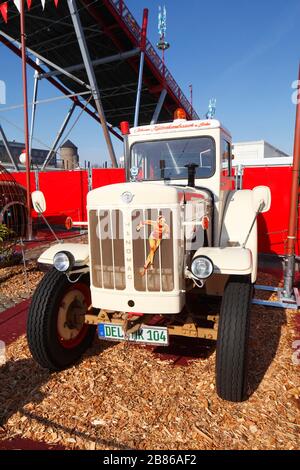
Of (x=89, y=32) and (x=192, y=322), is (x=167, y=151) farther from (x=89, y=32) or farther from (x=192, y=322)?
(x=89, y=32)

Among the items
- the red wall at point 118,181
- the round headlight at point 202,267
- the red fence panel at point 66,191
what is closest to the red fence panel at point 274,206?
the red wall at point 118,181

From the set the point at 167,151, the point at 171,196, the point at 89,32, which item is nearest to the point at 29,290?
the point at 167,151

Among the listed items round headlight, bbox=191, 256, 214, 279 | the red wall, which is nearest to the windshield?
round headlight, bbox=191, 256, 214, 279

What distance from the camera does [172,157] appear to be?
427 cm

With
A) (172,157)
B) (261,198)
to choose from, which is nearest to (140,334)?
(261,198)

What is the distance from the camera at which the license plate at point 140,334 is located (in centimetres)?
294

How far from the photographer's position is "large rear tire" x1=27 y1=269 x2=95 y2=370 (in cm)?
317

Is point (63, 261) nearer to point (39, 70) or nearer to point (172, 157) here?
point (172, 157)

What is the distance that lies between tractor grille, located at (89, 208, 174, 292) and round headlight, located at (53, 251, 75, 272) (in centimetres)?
36

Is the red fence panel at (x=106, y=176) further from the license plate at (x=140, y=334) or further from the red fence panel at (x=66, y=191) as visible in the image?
the license plate at (x=140, y=334)

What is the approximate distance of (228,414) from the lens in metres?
2.69

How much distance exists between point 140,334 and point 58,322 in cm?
96

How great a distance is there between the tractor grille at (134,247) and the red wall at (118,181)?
4868mm

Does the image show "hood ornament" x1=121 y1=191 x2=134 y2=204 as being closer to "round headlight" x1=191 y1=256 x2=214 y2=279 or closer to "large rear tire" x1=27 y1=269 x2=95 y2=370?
"round headlight" x1=191 y1=256 x2=214 y2=279
